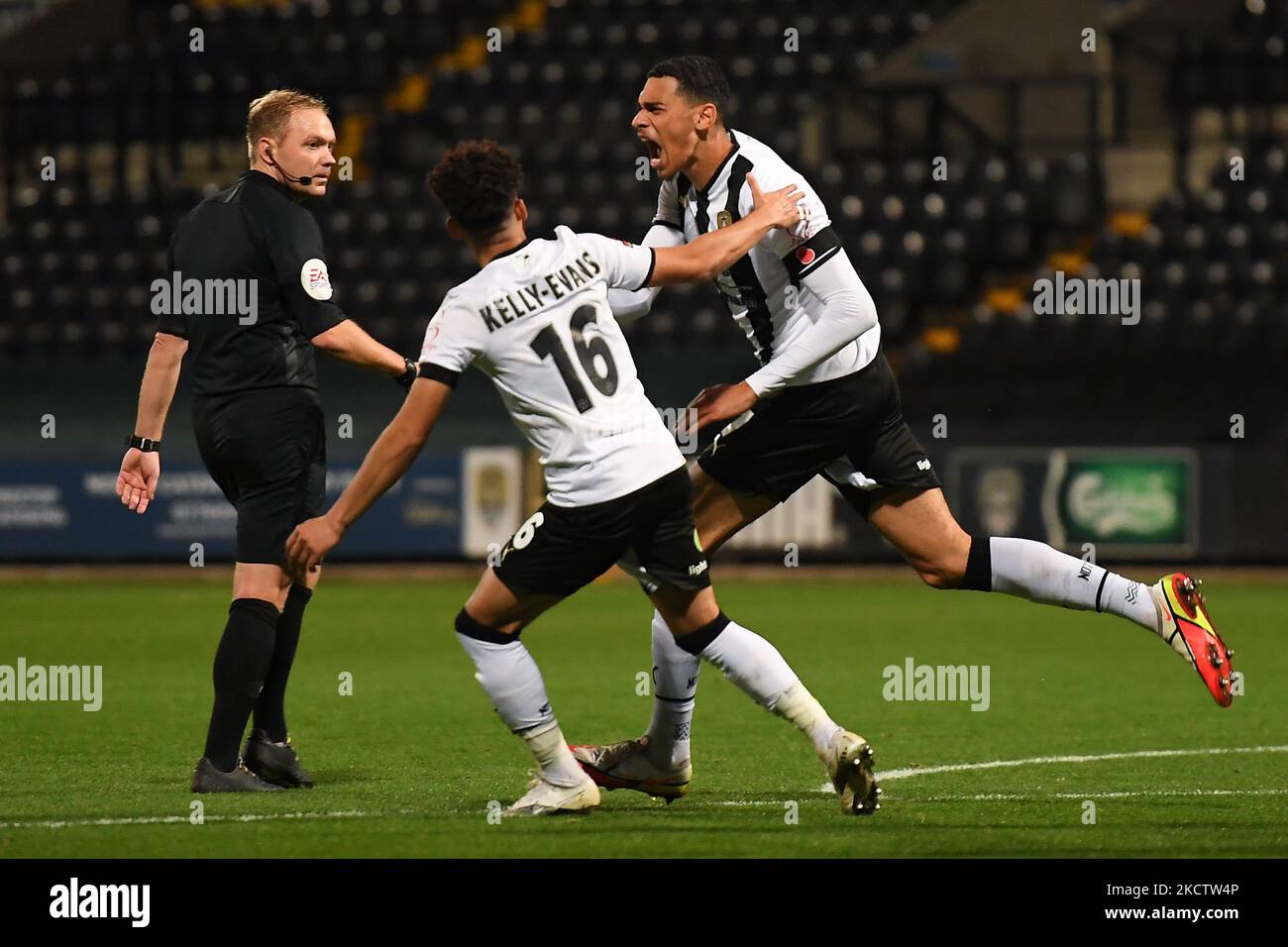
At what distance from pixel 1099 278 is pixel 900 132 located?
3.22 metres

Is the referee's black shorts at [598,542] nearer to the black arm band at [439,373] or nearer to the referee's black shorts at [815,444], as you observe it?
the black arm band at [439,373]

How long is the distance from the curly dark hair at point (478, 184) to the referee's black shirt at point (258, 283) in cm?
91

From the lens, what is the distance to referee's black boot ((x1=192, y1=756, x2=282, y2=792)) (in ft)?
20.0

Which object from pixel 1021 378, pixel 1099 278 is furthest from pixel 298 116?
pixel 1099 278

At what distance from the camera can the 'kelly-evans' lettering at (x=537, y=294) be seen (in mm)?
5340

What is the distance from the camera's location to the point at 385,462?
532cm

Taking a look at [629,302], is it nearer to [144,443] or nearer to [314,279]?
[314,279]

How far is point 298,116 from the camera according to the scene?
630cm

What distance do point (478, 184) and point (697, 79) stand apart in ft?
3.50

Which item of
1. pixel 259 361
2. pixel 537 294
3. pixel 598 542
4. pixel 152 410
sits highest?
pixel 537 294

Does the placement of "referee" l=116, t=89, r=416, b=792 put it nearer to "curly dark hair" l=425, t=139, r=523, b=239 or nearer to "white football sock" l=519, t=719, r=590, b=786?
"curly dark hair" l=425, t=139, r=523, b=239

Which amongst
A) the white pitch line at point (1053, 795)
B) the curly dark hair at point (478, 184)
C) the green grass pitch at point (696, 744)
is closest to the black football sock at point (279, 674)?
the green grass pitch at point (696, 744)

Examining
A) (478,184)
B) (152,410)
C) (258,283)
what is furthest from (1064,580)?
(152,410)
